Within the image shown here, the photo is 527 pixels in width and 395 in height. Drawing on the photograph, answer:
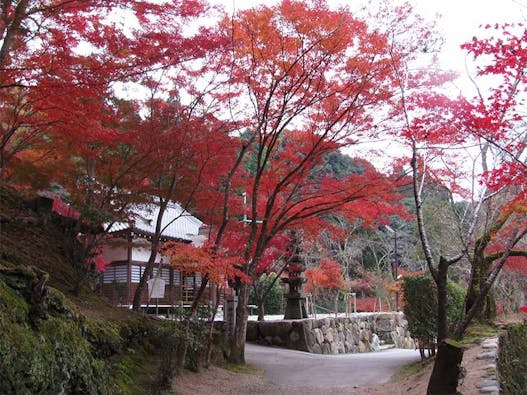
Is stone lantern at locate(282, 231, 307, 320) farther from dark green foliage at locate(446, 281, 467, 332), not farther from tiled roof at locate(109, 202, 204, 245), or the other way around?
dark green foliage at locate(446, 281, 467, 332)

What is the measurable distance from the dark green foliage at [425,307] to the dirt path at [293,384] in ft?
3.51

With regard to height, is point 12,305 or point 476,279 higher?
point 476,279

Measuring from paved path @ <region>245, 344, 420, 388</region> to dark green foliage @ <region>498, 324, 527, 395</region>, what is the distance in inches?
97.3

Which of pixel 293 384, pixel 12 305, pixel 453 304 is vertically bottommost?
pixel 293 384

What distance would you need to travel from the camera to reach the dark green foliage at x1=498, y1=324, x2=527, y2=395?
866 centimetres

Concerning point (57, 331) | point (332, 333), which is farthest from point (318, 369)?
point (57, 331)

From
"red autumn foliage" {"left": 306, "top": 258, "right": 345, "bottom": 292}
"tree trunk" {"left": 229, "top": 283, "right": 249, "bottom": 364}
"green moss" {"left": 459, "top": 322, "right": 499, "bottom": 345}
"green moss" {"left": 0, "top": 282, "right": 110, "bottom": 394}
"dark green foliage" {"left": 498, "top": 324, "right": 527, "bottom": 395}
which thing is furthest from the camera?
"red autumn foliage" {"left": 306, "top": 258, "right": 345, "bottom": 292}

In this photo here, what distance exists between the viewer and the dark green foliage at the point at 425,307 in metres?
11.2

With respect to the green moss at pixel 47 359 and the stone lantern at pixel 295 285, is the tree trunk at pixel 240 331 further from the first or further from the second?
the stone lantern at pixel 295 285

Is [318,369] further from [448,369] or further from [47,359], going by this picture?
[47,359]

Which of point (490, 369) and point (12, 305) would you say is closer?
point (12, 305)

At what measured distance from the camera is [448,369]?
7055 millimetres

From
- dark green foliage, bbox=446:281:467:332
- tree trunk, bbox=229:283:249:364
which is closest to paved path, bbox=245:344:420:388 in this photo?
tree trunk, bbox=229:283:249:364

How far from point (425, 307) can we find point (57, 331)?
8.60 meters
